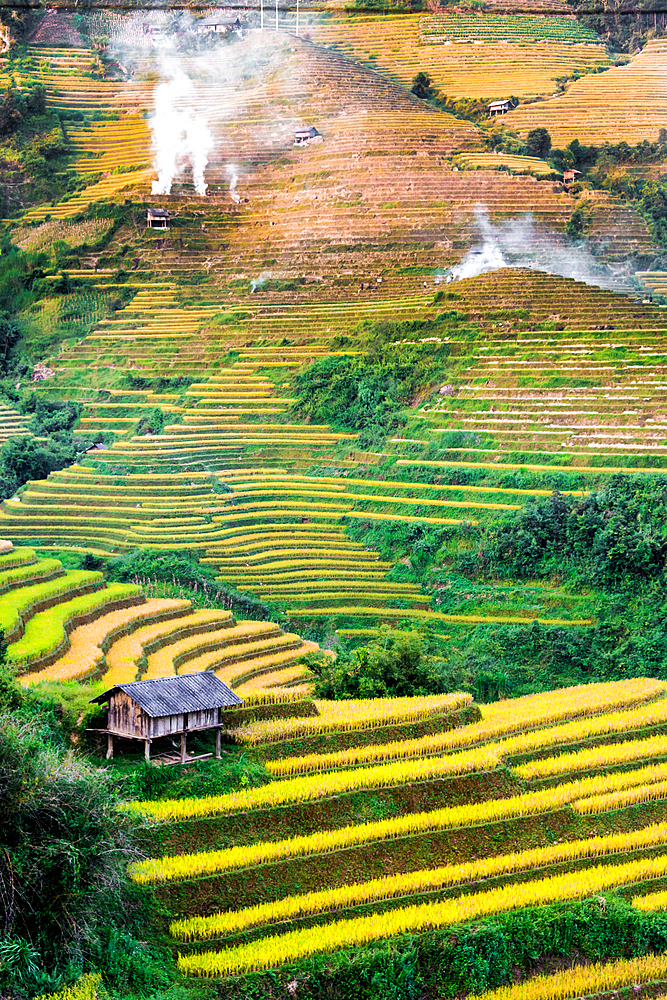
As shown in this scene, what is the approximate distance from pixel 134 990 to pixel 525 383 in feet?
51.8

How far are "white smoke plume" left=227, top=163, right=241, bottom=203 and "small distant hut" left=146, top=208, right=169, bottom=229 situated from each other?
85.1 inches

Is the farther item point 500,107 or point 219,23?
point 219,23

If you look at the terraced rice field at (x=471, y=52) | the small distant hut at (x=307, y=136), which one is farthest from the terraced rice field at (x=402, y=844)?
the terraced rice field at (x=471, y=52)

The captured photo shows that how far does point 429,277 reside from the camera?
27.8 m

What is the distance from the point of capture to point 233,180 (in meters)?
33.3

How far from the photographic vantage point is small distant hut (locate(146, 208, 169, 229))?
31.3 m

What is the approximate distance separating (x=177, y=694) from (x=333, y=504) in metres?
11.1

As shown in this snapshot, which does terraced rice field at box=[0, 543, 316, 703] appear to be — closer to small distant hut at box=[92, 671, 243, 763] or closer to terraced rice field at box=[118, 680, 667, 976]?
small distant hut at box=[92, 671, 243, 763]

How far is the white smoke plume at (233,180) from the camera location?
32.8 m

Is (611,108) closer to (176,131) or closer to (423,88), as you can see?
(423,88)

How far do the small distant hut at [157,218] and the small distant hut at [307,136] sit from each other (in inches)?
180

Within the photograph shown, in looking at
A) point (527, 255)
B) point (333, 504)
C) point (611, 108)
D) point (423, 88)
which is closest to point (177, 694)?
point (333, 504)

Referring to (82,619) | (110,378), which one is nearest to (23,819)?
(82,619)

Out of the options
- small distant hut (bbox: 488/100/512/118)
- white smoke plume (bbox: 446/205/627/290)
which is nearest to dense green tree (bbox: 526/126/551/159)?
small distant hut (bbox: 488/100/512/118)
